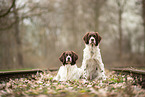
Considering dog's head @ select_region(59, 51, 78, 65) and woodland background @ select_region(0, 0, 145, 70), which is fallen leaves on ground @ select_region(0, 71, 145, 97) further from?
woodland background @ select_region(0, 0, 145, 70)

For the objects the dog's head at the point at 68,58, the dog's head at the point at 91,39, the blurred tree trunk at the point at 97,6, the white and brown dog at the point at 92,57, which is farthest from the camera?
the blurred tree trunk at the point at 97,6

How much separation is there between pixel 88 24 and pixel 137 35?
14429 mm

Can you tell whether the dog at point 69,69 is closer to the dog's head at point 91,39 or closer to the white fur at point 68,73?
the white fur at point 68,73

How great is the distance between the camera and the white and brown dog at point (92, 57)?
5656mm

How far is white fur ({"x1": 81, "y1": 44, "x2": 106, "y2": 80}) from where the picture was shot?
5.68 metres

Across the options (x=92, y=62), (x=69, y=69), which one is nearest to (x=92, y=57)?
(x=92, y=62)

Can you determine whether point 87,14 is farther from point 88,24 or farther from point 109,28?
point 109,28

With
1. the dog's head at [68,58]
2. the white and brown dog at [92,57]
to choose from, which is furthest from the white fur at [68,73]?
the white and brown dog at [92,57]

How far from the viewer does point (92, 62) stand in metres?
5.80

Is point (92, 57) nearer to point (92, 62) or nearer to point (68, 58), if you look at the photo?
point (92, 62)

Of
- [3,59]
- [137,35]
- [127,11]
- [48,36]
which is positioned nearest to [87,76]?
[127,11]

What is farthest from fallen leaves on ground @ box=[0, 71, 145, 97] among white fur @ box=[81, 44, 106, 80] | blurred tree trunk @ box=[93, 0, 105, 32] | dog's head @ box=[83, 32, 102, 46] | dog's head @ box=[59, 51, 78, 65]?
blurred tree trunk @ box=[93, 0, 105, 32]

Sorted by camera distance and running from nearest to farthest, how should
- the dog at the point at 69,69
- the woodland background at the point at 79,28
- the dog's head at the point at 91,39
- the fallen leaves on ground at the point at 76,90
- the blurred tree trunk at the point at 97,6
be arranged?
the fallen leaves on ground at the point at 76,90 < the dog's head at the point at 91,39 < the dog at the point at 69,69 < the woodland background at the point at 79,28 < the blurred tree trunk at the point at 97,6

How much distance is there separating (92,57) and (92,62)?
0.72 ft
